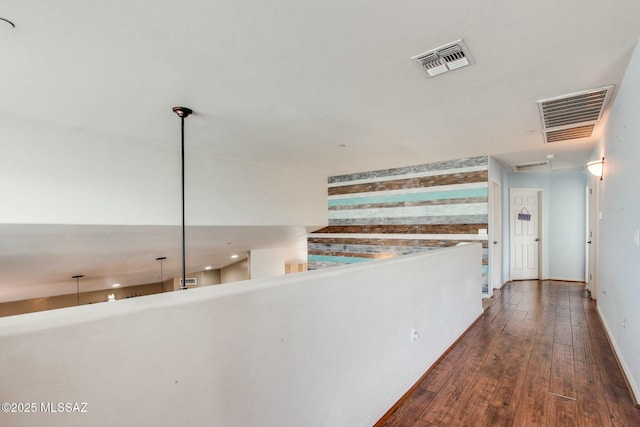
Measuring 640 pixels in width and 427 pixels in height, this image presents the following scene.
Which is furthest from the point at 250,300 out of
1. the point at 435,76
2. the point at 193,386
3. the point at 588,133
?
the point at 588,133

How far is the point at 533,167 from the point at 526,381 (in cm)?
530

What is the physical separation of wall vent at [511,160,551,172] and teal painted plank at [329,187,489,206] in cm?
150

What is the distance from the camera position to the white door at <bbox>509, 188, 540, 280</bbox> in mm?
6996

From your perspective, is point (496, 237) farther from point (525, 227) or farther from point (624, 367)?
point (624, 367)

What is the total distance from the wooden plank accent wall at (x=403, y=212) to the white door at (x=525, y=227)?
2.21 meters

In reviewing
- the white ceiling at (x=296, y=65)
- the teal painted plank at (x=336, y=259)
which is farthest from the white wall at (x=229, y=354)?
the teal painted plank at (x=336, y=259)

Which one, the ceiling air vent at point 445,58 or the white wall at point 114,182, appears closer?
the ceiling air vent at point 445,58

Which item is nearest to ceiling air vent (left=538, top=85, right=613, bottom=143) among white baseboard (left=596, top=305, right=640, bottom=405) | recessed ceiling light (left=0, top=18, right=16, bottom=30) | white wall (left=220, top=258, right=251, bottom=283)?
white baseboard (left=596, top=305, right=640, bottom=405)

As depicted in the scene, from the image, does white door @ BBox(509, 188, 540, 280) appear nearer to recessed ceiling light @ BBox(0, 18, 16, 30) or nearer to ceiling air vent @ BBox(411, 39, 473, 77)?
ceiling air vent @ BBox(411, 39, 473, 77)

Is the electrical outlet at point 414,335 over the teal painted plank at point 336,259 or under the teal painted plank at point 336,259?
over

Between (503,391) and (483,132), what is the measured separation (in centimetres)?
297

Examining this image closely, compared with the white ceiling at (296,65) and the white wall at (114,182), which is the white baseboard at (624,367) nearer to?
the white ceiling at (296,65)

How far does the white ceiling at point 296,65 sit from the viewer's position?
5.94ft

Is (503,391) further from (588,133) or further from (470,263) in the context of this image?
(588,133)
